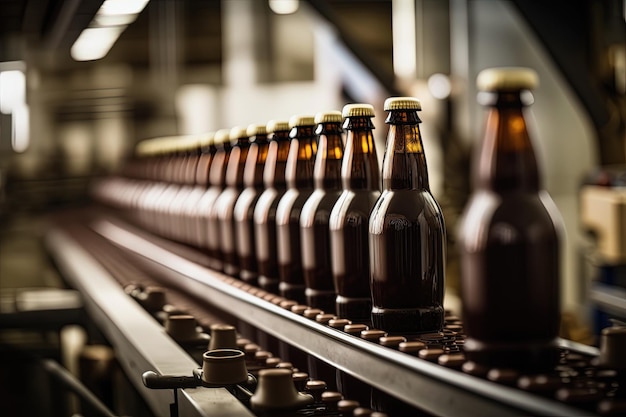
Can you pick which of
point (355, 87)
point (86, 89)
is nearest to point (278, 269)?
point (355, 87)

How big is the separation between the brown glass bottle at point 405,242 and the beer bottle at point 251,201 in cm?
60

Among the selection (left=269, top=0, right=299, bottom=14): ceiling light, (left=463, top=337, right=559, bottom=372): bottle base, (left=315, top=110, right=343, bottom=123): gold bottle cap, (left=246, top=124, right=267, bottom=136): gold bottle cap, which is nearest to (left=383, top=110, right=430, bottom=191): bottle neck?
(left=315, top=110, right=343, bottom=123): gold bottle cap

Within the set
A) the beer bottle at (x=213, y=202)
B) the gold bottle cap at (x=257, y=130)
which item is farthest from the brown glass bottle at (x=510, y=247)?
the beer bottle at (x=213, y=202)

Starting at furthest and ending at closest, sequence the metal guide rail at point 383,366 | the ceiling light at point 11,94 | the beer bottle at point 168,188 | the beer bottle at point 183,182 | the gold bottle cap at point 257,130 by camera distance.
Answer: the ceiling light at point 11,94 → the beer bottle at point 168,188 → the beer bottle at point 183,182 → the gold bottle cap at point 257,130 → the metal guide rail at point 383,366

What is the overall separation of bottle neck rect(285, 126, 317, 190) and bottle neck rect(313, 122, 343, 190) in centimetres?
8

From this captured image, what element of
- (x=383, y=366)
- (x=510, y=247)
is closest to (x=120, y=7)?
(x=383, y=366)

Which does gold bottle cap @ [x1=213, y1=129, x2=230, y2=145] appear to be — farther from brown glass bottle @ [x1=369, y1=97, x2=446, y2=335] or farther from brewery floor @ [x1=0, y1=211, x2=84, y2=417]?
brewery floor @ [x1=0, y1=211, x2=84, y2=417]

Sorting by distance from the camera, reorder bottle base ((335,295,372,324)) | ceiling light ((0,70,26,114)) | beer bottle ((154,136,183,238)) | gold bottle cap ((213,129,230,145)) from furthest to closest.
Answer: ceiling light ((0,70,26,114)) < beer bottle ((154,136,183,238)) < gold bottle cap ((213,129,230,145)) < bottle base ((335,295,372,324))

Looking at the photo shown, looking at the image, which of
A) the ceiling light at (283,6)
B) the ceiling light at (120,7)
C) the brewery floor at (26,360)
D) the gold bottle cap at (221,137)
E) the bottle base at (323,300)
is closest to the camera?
the bottle base at (323,300)

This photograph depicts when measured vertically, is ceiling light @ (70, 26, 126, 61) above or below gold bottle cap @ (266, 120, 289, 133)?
above

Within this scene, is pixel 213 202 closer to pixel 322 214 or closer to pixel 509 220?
pixel 322 214

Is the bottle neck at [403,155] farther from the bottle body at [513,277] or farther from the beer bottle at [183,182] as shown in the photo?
the beer bottle at [183,182]

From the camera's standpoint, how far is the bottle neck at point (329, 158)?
1.38 meters

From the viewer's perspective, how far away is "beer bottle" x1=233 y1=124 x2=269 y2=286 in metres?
1.72
